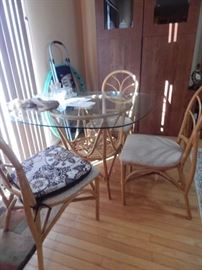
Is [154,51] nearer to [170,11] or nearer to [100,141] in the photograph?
[170,11]

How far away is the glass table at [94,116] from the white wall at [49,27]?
0.71 metres

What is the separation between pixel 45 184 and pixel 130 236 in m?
0.68

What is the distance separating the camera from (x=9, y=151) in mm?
789

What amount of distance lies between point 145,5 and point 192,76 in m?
0.94

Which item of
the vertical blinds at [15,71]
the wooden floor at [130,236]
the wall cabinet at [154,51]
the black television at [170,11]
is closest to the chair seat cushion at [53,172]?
the wooden floor at [130,236]

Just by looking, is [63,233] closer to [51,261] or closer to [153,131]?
[51,261]

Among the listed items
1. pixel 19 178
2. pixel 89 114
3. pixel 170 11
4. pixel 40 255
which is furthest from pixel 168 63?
pixel 40 255

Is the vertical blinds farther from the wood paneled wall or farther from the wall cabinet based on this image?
the wood paneled wall

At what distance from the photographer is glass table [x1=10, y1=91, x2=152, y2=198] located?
137cm

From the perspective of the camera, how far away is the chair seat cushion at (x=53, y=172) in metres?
1.09

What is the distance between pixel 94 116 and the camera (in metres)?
1.34

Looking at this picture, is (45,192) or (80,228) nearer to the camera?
(45,192)

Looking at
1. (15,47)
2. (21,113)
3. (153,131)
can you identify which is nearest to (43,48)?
(15,47)

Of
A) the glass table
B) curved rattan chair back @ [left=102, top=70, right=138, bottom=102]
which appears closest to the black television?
curved rattan chair back @ [left=102, top=70, right=138, bottom=102]
